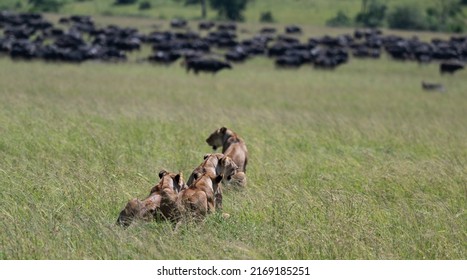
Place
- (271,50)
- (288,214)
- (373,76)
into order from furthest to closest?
(271,50) < (373,76) < (288,214)

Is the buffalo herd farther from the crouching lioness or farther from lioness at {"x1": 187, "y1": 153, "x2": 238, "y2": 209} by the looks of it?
lioness at {"x1": 187, "y1": 153, "x2": 238, "y2": 209}

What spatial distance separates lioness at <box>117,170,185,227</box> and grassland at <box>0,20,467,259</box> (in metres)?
0.15

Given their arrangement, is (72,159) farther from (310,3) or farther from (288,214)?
(310,3)

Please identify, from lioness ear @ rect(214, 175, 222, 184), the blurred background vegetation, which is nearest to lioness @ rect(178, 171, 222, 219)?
lioness ear @ rect(214, 175, 222, 184)

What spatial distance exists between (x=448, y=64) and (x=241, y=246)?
30.0 m

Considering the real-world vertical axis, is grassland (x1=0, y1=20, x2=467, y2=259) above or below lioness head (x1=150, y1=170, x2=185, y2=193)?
below

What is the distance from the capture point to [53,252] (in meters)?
5.71

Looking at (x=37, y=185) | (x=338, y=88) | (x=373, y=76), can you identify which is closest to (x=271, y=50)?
(x=373, y=76)

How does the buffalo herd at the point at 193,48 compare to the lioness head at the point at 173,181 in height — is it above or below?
below

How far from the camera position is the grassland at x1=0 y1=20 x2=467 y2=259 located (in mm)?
6090

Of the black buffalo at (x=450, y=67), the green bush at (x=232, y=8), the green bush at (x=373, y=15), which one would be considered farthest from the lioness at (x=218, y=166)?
the green bush at (x=373, y=15)

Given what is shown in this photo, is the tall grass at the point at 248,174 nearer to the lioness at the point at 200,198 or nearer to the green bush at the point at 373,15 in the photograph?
the lioness at the point at 200,198

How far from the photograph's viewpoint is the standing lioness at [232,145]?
29.2 feet

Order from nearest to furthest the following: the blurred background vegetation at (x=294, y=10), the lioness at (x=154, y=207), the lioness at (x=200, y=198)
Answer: the lioness at (x=154, y=207)
the lioness at (x=200, y=198)
the blurred background vegetation at (x=294, y=10)
